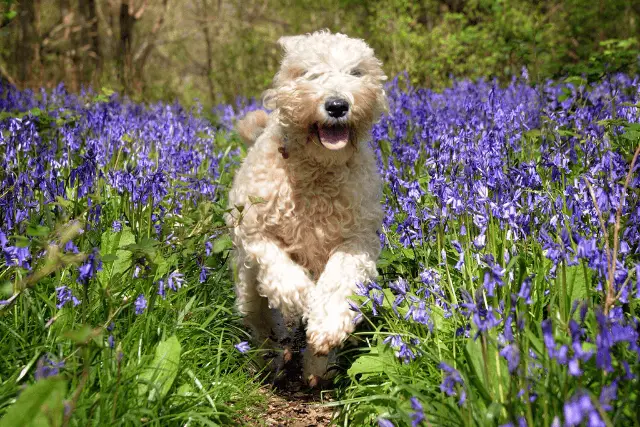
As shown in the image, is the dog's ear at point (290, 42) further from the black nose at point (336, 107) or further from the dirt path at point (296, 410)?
the dirt path at point (296, 410)

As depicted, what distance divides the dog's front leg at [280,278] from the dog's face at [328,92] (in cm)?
59

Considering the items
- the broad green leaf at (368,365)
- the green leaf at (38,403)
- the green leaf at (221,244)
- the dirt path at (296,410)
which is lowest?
the dirt path at (296,410)

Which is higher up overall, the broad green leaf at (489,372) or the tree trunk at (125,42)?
the broad green leaf at (489,372)

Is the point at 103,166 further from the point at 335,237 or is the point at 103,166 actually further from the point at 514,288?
the point at 514,288

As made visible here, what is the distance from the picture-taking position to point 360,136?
12.3 ft

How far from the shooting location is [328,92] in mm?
3561

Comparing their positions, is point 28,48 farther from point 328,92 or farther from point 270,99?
point 328,92

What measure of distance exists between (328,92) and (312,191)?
1.74 ft

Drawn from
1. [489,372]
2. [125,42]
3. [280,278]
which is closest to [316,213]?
[280,278]

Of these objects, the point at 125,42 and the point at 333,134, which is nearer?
the point at 333,134

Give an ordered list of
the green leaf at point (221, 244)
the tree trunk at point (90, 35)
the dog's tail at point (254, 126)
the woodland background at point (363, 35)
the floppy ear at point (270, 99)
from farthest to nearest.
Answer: the tree trunk at point (90, 35), the woodland background at point (363, 35), the dog's tail at point (254, 126), the floppy ear at point (270, 99), the green leaf at point (221, 244)

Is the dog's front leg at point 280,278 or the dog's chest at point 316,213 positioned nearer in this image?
the dog's front leg at point 280,278

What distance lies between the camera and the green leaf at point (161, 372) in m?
2.57

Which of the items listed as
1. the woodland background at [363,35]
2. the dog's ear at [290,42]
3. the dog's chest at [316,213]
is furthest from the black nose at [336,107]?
the woodland background at [363,35]
